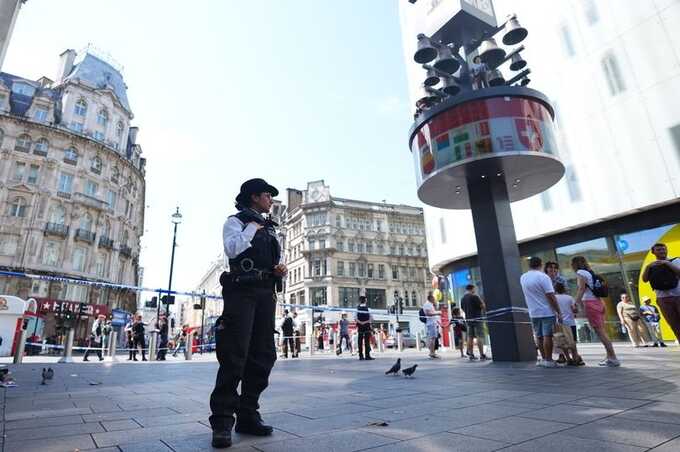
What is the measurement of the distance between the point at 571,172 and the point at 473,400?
16013mm

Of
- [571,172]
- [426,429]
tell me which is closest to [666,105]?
[571,172]

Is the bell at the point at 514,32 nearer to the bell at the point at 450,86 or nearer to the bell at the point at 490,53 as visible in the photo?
the bell at the point at 490,53

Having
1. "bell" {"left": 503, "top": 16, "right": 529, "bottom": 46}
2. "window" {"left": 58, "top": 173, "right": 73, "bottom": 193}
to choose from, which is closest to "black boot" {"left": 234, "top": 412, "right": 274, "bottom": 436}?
"bell" {"left": 503, "top": 16, "right": 529, "bottom": 46}

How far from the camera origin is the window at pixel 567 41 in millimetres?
17297

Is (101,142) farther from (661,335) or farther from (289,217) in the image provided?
(661,335)

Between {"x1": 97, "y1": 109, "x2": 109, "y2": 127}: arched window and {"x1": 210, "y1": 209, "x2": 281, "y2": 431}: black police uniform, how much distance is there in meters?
45.8

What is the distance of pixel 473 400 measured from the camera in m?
3.99

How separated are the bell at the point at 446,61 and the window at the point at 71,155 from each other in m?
38.5

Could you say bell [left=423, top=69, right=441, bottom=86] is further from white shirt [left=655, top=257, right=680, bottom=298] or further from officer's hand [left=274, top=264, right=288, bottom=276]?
officer's hand [left=274, top=264, right=288, bottom=276]

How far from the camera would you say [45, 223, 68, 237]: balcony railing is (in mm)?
33062

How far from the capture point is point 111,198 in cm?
3919

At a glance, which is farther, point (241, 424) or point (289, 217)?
point (289, 217)

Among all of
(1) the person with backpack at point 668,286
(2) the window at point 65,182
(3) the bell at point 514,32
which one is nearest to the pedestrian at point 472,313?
(1) the person with backpack at point 668,286

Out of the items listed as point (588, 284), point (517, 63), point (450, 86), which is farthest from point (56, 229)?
point (588, 284)
